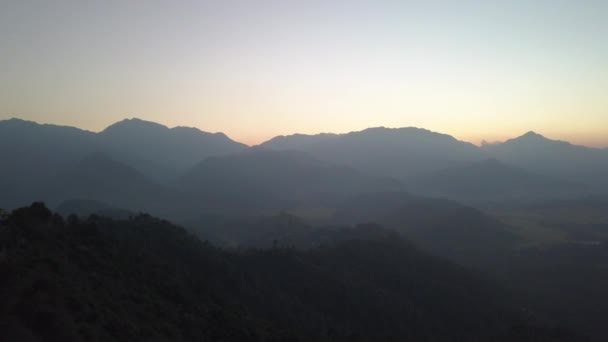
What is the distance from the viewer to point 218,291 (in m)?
52.6

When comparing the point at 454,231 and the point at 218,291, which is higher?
the point at 218,291

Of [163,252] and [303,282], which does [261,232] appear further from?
[163,252]

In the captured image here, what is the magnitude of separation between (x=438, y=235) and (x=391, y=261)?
73.5m

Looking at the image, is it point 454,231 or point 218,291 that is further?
point 454,231

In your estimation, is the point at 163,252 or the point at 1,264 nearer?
the point at 1,264

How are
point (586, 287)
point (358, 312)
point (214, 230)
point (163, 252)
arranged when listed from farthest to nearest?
point (214, 230), point (586, 287), point (358, 312), point (163, 252)

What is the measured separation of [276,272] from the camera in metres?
73.9

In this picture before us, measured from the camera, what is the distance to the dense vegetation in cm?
2123

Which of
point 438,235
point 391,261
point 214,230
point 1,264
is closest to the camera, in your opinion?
point 1,264

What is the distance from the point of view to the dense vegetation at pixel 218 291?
21.2 metres

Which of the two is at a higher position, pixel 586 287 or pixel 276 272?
pixel 276 272

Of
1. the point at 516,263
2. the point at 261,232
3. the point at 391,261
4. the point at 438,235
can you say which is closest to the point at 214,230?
the point at 261,232

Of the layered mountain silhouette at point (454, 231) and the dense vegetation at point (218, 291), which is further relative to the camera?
the layered mountain silhouette at point (454, 231)

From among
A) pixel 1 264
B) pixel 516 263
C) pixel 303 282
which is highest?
pixel 1 264
